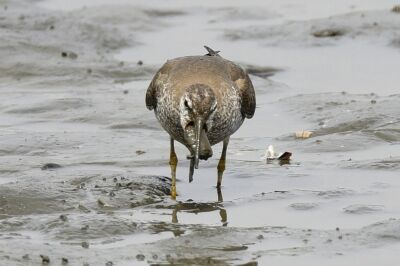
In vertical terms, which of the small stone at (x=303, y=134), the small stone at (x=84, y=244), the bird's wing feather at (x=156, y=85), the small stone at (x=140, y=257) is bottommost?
the small stone at (x=84, y=244)

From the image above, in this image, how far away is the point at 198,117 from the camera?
→ 947 cm

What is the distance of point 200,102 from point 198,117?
0.13 meters

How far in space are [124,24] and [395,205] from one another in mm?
10416

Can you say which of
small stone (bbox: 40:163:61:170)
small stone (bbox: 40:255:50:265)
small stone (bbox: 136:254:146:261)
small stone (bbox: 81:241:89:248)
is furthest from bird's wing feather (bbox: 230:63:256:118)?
small stone (bbox: 40:255:50:265)

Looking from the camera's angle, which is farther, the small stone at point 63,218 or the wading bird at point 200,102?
the wading bird at point 200,102

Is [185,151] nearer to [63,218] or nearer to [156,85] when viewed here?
[156,85]

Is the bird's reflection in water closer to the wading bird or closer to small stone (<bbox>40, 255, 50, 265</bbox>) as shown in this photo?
the wading bird

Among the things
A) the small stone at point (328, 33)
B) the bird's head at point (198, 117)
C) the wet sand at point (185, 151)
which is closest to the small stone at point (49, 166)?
the wet sand at point (185, 151)

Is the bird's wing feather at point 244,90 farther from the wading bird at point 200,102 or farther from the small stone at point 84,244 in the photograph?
the small stone at point 84,244

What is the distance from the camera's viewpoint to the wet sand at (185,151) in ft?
28.7

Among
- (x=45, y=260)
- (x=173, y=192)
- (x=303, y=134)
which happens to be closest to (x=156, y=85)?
(x=173, y=192)

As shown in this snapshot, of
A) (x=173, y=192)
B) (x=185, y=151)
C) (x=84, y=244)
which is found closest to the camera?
(x=84, y=244)

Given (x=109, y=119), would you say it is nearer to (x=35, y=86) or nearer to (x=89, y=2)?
(x=35, y=86)

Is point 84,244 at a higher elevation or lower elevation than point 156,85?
lower
